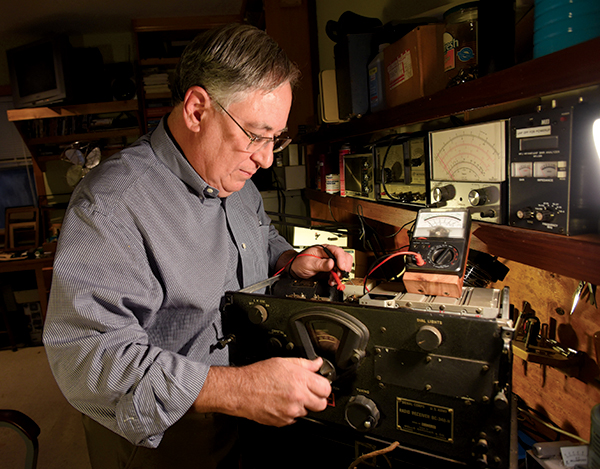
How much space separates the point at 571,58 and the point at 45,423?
3456 millimetres

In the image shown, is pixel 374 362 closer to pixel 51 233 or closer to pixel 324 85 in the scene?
pixel 324 85

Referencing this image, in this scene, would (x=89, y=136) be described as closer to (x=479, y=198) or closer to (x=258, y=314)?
(x=258, y=314)

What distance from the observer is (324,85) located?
2.15 metres

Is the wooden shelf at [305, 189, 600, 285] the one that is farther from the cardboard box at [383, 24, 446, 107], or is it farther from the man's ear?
the man's ear

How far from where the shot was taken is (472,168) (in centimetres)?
101

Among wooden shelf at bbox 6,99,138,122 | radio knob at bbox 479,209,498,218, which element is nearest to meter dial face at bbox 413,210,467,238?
radio knob at bbox 479,209,498,218

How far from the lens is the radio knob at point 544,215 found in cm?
77

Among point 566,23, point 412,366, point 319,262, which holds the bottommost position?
point 412,366

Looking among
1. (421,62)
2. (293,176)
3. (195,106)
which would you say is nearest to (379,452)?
(195,106)

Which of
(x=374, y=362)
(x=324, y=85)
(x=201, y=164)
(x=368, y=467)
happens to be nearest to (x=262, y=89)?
(x=201, y=164)

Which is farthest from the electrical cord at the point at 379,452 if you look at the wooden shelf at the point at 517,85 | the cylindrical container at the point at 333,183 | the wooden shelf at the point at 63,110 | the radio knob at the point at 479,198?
the wooden shelf at the point at 63,110

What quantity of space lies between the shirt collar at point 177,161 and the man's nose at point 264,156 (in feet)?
0.51

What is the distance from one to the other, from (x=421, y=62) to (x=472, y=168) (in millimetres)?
431

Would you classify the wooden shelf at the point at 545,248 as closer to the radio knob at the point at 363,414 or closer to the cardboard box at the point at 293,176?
the radio knob at the point at 363,414
